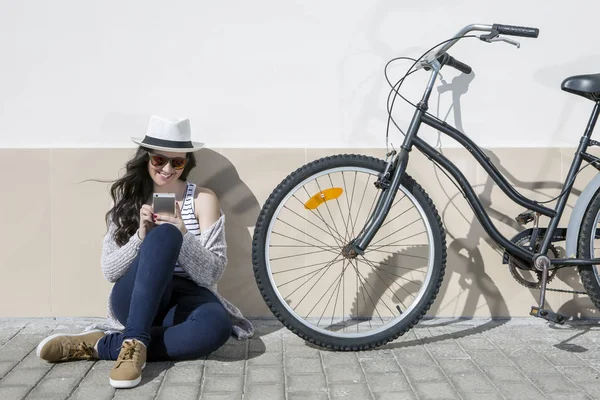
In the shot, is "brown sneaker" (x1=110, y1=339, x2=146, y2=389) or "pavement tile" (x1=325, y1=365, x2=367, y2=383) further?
"pavement tile" (x1=325, y1=365, x2=367, y2=383)

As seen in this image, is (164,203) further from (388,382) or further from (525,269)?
(525,269)

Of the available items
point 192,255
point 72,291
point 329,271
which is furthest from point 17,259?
point 329,271

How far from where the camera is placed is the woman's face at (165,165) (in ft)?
12.1

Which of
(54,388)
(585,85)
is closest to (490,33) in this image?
(585,85)

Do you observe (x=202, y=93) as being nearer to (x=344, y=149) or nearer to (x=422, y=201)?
(x=344, y=149)

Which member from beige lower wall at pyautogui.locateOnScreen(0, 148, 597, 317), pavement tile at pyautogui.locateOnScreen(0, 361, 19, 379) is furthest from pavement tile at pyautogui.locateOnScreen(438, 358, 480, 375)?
pavement tile at pyautogui.locateOnScreen(0, 361, 19, 379)

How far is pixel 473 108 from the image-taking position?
13.7 ft

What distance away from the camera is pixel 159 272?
11.0 feet

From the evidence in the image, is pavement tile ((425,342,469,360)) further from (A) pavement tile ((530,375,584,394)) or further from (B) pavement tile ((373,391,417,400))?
(B) pavement tile ((373,391,417,400))

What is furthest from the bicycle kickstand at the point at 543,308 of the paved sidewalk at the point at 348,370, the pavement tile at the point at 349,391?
the pavement tile at the point at 349,391

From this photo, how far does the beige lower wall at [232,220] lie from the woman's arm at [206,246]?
321mm

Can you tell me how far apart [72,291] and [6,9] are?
148cm

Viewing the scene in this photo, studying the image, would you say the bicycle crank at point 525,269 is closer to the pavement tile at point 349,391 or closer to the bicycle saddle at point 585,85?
the bicycle saddle at point 585,85

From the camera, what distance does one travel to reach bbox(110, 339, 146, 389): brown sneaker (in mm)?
3168
